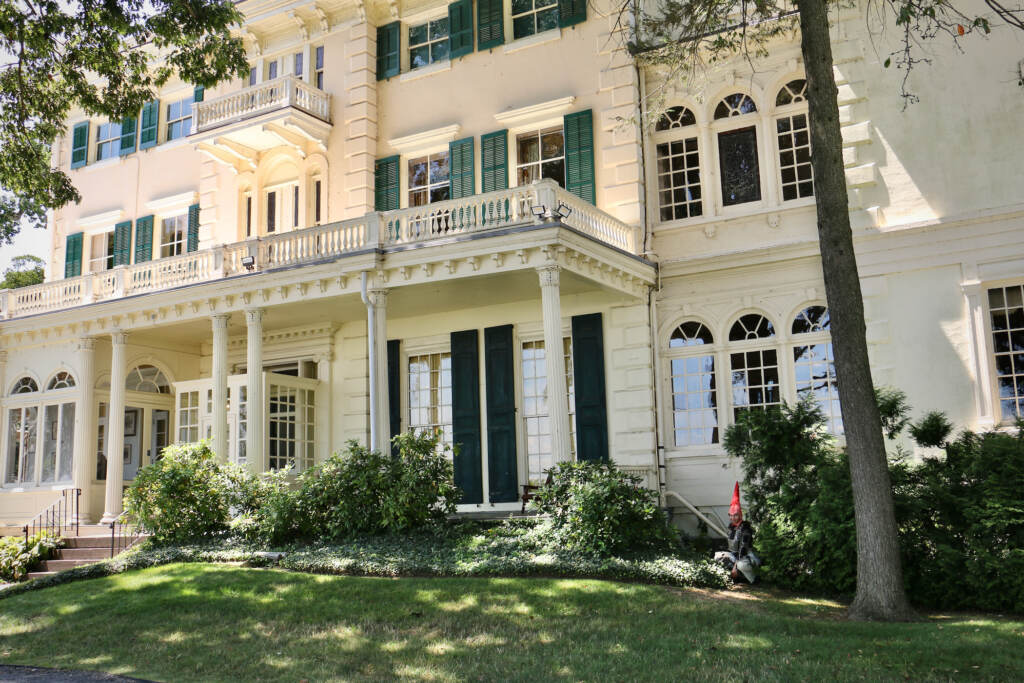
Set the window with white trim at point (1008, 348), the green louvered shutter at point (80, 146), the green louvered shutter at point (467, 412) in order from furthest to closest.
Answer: the green louvered shutter at point (80, 146) < the green louvered shutter at point (467, 412) < the window with white trim at point (1008, 348)

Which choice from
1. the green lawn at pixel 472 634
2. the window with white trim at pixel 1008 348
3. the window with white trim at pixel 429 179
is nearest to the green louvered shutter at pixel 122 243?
the window with white trim at pixel 429 179

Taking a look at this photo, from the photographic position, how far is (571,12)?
17.4 metres

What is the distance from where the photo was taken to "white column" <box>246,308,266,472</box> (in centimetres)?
1655

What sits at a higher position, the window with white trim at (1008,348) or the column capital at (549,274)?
the column capital at (549,274)

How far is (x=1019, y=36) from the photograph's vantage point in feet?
46.6

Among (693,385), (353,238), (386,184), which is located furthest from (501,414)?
(386,184)

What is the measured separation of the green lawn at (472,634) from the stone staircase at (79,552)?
129 inches

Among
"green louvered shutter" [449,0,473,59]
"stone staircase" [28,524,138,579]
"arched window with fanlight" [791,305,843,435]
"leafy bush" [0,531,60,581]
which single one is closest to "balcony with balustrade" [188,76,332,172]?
"green louvered shutter" [449,0,473,59]

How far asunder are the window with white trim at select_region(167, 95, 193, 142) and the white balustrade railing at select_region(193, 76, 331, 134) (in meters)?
2.55

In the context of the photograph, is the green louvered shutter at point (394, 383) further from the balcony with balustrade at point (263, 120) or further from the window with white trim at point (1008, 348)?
the window with white trim at point (1008, 348)

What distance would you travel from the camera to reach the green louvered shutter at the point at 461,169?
18.0 metres

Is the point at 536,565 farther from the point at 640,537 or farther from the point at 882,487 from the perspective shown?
the point at 882,487

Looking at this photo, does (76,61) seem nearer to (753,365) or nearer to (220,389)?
(220,389)

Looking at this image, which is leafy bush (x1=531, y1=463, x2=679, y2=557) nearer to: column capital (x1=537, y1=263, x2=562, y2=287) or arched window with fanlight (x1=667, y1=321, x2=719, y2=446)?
column capital (x1=537, y1=263, x2=562, y2=287)
